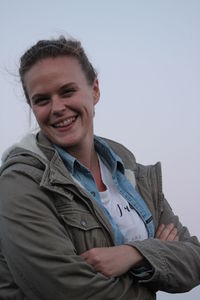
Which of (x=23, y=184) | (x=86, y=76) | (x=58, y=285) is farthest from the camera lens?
(x=86, y=76)

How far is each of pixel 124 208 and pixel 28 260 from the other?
83 cm

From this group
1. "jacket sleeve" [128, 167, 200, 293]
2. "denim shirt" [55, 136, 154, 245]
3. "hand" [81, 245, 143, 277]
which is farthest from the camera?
"denim shirt" [55, 136, 154, 245]

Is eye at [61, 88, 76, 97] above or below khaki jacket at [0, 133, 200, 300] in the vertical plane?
above

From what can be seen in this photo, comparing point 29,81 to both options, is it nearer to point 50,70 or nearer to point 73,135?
point 50,70

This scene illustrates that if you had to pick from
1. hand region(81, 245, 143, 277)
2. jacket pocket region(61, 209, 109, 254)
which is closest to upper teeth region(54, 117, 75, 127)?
jacket pocket region(61, 209, 109, 254)

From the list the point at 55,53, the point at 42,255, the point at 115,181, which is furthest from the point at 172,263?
the point at 55,53

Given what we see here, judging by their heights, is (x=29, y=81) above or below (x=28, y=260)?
above

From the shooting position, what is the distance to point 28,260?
7.07 ft

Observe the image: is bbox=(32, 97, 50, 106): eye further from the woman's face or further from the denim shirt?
the denim shirt

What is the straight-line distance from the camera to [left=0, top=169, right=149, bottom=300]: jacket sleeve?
2154 millimetres

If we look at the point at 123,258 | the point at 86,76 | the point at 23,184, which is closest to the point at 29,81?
the point at 86,76

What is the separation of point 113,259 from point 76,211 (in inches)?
12.7

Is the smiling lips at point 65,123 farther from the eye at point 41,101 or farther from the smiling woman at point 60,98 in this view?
the eye at point 41,101

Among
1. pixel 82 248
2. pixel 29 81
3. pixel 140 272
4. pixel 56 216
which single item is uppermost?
pixel 29 81
